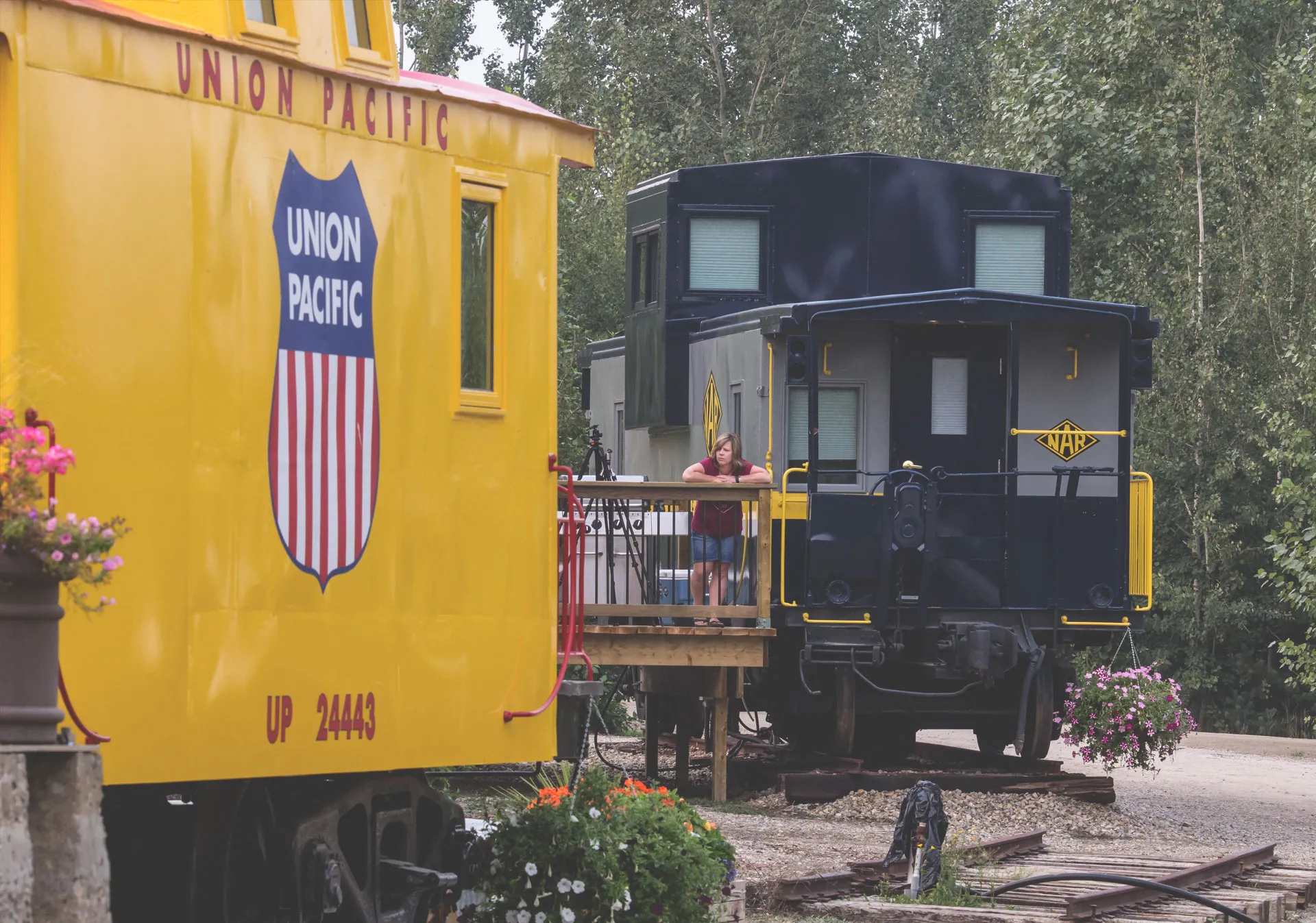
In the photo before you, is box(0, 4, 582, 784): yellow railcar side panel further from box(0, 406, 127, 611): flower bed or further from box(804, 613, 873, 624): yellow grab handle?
box(804, 613, 873, 624): yellow grab handle

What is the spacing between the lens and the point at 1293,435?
22750 mm

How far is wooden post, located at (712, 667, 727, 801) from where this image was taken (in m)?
15.4

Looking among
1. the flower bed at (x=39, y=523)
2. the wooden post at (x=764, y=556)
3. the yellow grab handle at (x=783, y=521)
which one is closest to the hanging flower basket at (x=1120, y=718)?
the yellow grab handle at (x=783, y=521)

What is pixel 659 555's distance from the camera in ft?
52.0

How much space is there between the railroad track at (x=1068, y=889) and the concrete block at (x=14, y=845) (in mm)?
6280

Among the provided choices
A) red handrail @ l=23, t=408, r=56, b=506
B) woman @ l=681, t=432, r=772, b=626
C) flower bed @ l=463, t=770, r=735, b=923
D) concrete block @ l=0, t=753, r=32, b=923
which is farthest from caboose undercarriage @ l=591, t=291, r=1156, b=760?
concrete block @ l=0, t=753, r=32, b=923

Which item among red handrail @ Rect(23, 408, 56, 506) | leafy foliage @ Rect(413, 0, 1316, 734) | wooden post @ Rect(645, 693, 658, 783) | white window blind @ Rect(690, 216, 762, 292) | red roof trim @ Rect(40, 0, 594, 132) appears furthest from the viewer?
leafy foliage @ Rect(413, 0, 1316, 734)

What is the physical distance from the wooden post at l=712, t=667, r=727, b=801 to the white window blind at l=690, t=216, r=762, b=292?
395 centimetres

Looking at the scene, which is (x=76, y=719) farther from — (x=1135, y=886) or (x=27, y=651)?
(x=1135, y=886)

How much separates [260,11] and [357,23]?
580 mm

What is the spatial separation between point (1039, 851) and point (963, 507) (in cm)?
334

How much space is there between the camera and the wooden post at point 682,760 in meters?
16.5

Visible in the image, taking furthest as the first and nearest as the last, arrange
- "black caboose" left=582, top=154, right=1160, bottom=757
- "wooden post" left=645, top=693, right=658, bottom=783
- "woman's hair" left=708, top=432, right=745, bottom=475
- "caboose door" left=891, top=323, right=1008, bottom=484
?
"wooden post" left=645, top=693, right=658, bottom=783, "caboose door" left=891, top=323, right=1008, bottom=484, "black caboose" left=582, top=154, right=1160, bottom=757, "woman's hair" left=708, top=432, right=745, bottom=475

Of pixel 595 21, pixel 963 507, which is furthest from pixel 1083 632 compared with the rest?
pixel 595 21
